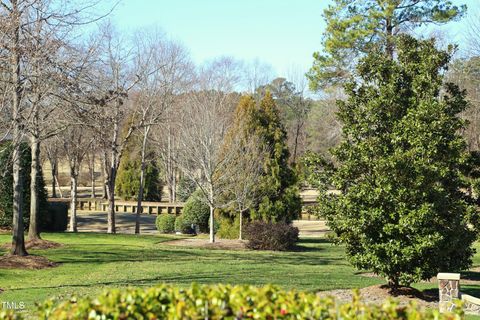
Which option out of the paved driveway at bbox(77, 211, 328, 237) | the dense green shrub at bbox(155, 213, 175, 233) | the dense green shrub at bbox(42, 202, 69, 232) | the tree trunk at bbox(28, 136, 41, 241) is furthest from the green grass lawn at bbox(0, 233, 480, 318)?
the paved driveway at bbox(77, 211, 328, 237)

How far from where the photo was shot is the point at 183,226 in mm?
34500

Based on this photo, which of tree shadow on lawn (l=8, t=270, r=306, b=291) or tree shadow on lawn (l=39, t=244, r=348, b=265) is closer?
tree shadow on lawn (l=8, t=270, r=306, b=291)

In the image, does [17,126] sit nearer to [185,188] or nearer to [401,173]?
[401,173]

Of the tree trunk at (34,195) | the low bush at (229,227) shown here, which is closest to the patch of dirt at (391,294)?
the tree trunk at (34,195)

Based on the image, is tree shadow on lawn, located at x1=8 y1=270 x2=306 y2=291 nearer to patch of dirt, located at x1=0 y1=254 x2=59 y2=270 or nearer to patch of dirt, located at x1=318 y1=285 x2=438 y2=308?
patch of dirt, located at x1=318 y1=285 x2=438 y2=308

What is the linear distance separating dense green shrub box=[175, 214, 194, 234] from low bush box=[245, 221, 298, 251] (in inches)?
269

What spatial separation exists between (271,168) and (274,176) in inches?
17.0

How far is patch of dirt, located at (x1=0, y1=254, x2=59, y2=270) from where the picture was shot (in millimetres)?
17781

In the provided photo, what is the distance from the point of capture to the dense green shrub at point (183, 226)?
113ft

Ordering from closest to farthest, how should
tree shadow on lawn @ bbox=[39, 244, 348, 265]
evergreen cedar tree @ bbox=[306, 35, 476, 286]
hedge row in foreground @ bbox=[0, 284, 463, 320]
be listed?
1. hedge row in foreground @ bbox=[0, 284, 463, 320]
2. evergreen cedar tree @ bbox=[306, 35, 476, 286]
3. tree shadow on lawn @ bbox=[39, 244, 348, 265]

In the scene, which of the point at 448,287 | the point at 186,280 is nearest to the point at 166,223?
the point at 186,280

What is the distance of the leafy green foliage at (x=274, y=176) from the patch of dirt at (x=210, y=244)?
2267 mm

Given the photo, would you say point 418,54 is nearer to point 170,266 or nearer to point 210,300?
point 170,266

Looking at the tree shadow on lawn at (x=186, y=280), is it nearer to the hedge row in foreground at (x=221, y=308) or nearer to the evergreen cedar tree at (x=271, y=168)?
the hedge row in foreground at (x=221, y=308)
